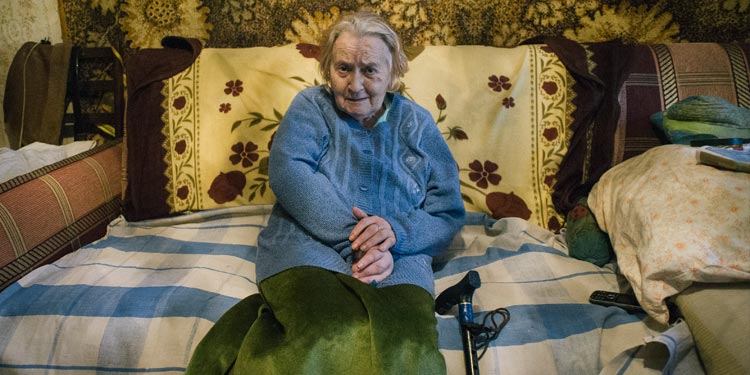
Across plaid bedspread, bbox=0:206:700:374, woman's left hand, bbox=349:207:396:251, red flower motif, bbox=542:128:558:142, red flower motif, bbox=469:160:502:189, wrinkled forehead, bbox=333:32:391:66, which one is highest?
wrinkled forehead, bbox=333:32:391:66

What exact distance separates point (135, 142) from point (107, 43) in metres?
0.61

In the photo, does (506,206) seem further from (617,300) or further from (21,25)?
(21,25)

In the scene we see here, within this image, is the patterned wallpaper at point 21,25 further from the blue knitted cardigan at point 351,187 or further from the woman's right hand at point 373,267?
the woman's right hand at point 373,267

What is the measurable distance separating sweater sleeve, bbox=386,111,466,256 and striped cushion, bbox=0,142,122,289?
97 cm

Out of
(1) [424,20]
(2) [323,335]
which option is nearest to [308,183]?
(2) [323,335]

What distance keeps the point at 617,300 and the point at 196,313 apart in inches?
40.8

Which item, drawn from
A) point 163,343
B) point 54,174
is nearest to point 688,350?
point 163,343

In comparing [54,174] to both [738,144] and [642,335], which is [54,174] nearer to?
[642,335]

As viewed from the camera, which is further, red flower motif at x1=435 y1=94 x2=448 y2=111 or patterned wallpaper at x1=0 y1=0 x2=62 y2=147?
patterned wallpaper at x1=0 y1=0 x2=62 y2=147

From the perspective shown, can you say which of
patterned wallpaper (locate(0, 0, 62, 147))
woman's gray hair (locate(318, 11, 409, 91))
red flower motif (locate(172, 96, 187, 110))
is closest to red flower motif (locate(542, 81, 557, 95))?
woman's gray hair (locate(318, 11, 409, 91))

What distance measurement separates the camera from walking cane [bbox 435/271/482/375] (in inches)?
42.2

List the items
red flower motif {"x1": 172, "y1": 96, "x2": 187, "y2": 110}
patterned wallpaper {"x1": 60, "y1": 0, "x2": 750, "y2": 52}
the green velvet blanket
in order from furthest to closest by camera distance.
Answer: patterned wallpaper {"x1": 60, "y1": 0, "x2": 750, "y2": 52} → red flower motif {"x1": 172, "y1": 96, "x2": 187, "y2": 110} → the green velvet blanket

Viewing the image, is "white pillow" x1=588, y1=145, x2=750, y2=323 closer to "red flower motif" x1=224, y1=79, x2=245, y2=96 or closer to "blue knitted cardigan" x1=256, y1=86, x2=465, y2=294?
"blue knitted cardigan" x1=256, y1=86, x2=465, y2=294

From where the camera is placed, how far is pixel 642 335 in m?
1.15
